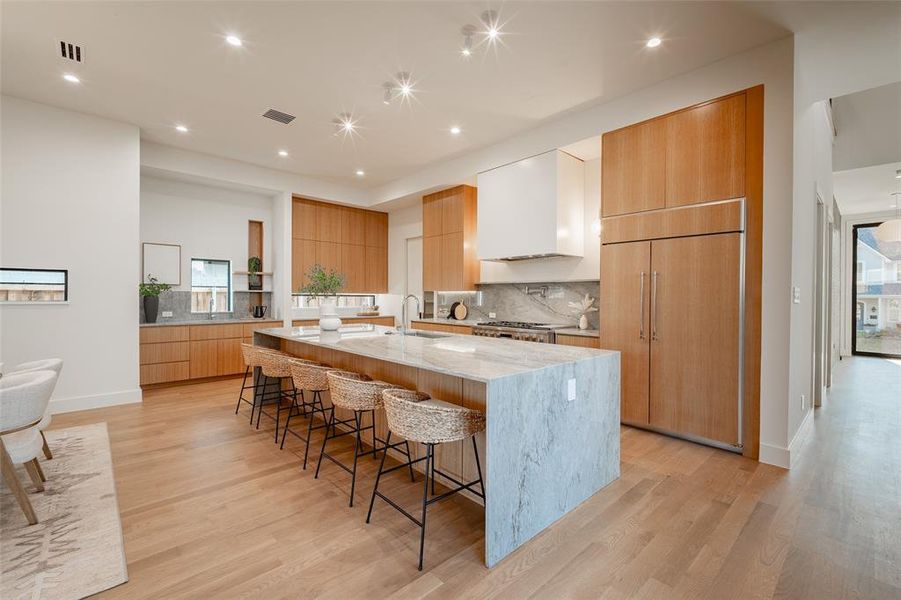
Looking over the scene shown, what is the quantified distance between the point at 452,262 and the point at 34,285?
4839 millimetres

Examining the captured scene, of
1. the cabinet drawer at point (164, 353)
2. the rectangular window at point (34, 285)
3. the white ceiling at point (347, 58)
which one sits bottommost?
the cabinet drawer at point (164, 353)

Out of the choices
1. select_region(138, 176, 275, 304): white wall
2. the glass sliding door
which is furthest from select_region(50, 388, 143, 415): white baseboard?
the glass sliding door

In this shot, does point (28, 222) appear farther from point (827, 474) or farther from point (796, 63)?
point (827, 474)

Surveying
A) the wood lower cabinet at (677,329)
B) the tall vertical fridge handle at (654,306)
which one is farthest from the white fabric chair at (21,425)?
the tall vertical fridge handle at (654,306)

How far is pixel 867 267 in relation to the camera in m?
8.02

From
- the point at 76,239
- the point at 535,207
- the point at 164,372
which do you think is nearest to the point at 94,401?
the point at 164,372

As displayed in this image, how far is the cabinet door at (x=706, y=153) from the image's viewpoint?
→ 3.18 m

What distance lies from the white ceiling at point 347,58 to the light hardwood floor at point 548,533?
319 cm

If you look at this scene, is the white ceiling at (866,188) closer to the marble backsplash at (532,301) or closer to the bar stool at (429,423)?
the marble backsplash at (532,301)

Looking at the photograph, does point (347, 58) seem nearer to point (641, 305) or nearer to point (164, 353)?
point (641, 305)

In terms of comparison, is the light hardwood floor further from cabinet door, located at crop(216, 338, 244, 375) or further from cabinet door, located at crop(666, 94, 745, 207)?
cabinet door, located at crop(216, 338, 244, 375)

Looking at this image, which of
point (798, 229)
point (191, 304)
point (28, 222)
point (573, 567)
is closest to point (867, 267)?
point (798, 229)

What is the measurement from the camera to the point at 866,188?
21.5 ft

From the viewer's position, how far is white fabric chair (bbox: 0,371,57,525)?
213 cm
